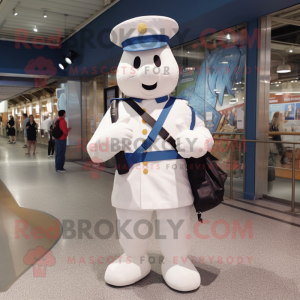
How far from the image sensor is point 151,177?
88.6 inches

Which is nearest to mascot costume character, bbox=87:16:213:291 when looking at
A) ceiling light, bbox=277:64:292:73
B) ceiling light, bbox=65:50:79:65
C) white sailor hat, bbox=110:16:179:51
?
white sailor hat, bbox=110:16:179:51

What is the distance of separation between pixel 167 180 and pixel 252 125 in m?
3.14

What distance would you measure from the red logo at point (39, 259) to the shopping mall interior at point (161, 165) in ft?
0.05

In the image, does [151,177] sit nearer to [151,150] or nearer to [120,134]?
[151,150]

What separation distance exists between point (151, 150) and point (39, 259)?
1454 mm

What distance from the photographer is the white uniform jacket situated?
2.24m

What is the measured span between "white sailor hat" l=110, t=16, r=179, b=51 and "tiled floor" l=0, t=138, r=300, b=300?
1.70 m

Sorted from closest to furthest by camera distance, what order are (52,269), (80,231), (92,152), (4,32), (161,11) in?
(92,152) → (52,269) → (80,231) → (161,11) → (4,32)

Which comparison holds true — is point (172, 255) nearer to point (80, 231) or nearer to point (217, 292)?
point (217, 292)

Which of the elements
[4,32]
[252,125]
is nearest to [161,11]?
[252,125]

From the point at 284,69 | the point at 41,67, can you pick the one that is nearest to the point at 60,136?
the point at 41,67

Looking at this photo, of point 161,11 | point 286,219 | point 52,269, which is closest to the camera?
point 52,269

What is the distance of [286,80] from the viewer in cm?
554

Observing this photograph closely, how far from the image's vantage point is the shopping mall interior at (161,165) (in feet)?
7.63
